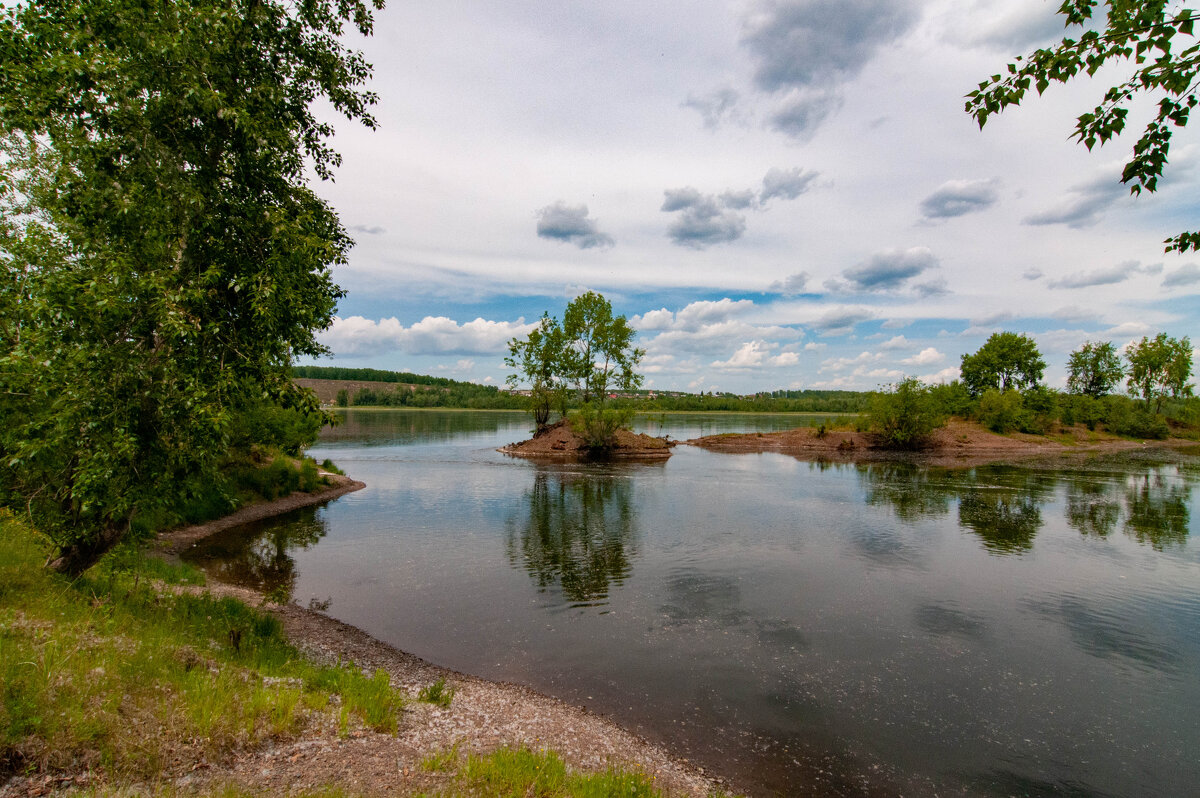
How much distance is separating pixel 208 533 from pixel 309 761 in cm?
2306

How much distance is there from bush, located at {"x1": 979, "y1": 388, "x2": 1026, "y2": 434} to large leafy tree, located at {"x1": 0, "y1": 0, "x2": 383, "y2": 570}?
9350 centimetres

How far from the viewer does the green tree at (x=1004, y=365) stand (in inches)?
3447

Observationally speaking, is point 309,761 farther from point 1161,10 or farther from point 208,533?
point 208,533

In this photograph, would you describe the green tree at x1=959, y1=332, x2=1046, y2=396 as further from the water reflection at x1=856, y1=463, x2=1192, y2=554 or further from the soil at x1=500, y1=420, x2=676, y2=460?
the soil at x1=500, y1=420, x2=676, y2=460

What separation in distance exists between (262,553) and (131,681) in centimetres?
1684

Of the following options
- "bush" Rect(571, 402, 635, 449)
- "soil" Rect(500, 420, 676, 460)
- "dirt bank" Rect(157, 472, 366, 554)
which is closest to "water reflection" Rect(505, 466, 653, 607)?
"dirt bank" Rect(157, 472, 366, 554)

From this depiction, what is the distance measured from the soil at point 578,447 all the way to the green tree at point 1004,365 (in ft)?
195

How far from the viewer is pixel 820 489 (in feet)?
136

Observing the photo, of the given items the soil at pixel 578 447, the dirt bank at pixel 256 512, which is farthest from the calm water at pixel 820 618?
the soil at pixel 578 447

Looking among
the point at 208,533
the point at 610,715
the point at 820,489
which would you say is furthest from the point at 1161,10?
the point at 820,489

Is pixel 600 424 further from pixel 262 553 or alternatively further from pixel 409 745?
pixel 409 745

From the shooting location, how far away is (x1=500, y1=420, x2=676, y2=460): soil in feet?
213

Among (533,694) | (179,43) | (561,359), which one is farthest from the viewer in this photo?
(561,359)

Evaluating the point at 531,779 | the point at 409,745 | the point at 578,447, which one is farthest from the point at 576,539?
the point at 578,447
